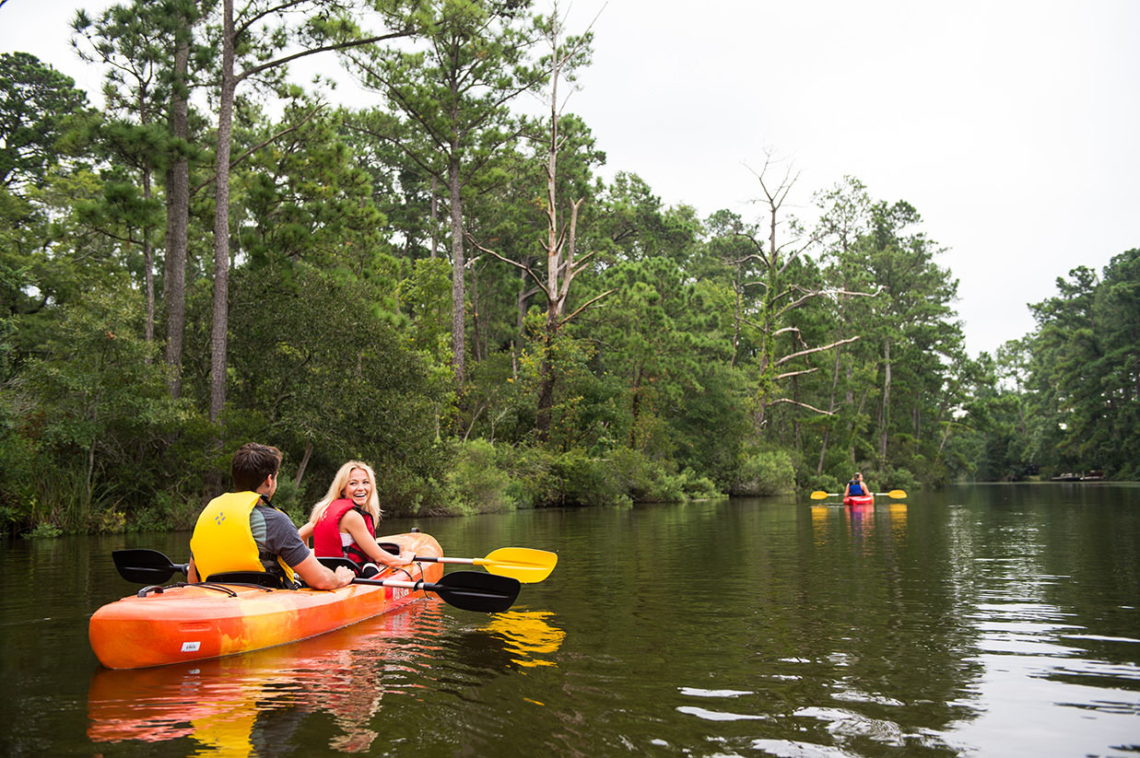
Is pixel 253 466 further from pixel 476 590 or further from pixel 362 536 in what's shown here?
pixel 476 590

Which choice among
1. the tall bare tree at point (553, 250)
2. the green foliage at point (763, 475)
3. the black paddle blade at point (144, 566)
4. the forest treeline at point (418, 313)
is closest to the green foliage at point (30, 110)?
the forest treeline at point (418, 313)

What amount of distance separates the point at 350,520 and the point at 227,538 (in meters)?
1.54

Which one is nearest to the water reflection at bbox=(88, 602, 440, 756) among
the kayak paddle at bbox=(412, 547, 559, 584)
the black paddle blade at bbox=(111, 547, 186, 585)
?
the black paddle blade at bbox=(111, 547, 186, 585)

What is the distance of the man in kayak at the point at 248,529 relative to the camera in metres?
6.41

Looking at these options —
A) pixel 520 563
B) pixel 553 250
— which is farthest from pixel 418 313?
pixel 520 563

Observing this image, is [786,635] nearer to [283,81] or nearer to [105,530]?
[105,530]

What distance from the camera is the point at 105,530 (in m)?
16.9

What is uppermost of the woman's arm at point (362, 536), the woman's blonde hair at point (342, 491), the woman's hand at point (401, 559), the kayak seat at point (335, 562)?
the woman's blonde hair at point (342, 491)

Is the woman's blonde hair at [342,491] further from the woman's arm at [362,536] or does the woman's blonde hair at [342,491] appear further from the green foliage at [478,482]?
the green foliage at [478,482]

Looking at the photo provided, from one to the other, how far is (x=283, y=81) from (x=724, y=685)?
1969cm

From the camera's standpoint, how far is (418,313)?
1395 inches

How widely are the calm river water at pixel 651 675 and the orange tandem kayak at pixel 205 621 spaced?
0.12 meters

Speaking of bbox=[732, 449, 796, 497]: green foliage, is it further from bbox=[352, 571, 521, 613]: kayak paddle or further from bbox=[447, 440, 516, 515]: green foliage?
bbox=[352, 571, 521, 613]: kayak paddle

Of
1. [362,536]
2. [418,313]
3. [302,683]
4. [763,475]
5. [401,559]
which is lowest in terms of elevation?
[302,683]
